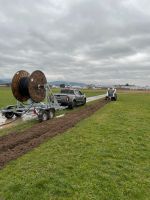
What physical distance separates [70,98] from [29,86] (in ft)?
25.8

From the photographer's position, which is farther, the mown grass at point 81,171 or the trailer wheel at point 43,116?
the trailer wheel at point 43,116

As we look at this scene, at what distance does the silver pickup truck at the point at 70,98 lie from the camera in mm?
24875

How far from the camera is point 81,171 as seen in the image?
6668mm

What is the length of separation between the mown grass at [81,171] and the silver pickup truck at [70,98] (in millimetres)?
14585

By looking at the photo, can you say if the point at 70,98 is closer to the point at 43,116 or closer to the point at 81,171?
the point at 43,116

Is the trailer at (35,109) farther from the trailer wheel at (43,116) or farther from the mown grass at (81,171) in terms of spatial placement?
the mown grass at (81,171)

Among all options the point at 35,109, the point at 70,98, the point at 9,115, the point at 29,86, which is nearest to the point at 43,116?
the point at 35,109

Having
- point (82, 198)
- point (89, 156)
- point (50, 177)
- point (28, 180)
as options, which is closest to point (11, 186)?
point (28, 180)

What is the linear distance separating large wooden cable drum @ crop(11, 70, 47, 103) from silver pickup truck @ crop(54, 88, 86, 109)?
5258mm

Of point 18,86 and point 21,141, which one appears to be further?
point 18,86

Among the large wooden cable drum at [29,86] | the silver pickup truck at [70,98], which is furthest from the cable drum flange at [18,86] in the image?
the silver pickup truck at [70,98]

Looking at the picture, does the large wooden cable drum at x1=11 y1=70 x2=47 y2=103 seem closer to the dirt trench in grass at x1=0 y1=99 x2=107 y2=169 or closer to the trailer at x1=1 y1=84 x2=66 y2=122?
the trailer at x1=1 y1=84 x2=66 y2=122

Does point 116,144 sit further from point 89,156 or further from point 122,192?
point 122,192

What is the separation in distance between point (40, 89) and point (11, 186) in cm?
1323
